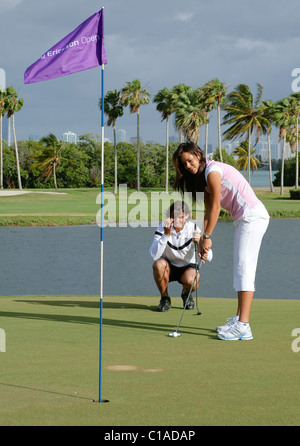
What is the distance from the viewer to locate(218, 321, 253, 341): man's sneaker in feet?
19.5

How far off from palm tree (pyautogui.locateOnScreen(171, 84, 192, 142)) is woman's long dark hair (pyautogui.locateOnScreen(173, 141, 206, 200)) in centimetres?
7153

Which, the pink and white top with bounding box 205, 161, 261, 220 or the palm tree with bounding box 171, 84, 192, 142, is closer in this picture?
the pink and white top with bounding box 205, 161, 261, 220

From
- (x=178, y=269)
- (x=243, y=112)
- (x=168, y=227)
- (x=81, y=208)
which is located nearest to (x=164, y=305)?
(x=178, y=269)

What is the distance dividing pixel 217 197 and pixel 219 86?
71.3 metres

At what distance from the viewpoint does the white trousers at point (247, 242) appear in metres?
6.02

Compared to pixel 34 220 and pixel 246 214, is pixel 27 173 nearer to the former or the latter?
pixel 34 220

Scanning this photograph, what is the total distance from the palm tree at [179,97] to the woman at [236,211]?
235 ft

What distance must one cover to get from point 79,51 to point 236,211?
2.03 m

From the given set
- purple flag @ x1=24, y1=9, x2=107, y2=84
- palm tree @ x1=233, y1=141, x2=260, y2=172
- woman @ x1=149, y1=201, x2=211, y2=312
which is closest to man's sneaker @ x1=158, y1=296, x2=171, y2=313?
woman @ x1=149, y1=201, x2=211, y2=312

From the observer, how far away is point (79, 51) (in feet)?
17.7

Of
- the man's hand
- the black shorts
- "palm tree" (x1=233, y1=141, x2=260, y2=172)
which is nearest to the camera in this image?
the man's hand

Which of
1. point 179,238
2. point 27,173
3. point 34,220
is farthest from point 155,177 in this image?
point 179,238

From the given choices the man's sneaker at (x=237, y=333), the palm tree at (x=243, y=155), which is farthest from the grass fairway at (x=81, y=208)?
the man's sneaker at (x=237, y=333)

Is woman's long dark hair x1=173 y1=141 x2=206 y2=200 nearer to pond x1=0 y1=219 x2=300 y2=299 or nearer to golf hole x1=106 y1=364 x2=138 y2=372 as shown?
golf hole x1=106 y1=364 x2=138 y2=372
